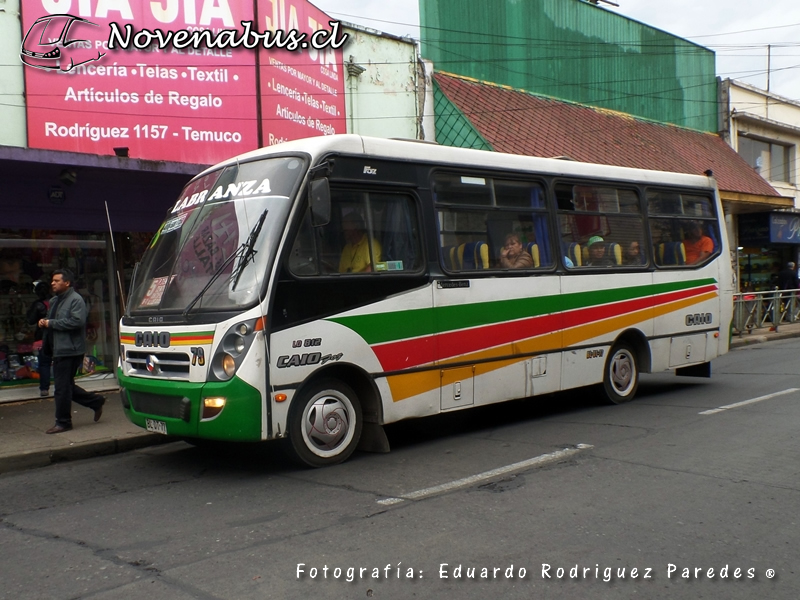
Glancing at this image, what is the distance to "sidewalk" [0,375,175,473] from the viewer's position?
774 cm

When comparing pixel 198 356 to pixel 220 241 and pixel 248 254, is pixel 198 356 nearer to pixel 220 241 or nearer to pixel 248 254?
pixel 248 254

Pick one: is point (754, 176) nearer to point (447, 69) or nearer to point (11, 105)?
point (447, 69)

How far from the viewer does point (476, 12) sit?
19609mm

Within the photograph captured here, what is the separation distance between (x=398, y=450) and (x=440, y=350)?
1052 millimetres

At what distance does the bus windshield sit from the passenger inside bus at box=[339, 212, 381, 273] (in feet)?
2.23

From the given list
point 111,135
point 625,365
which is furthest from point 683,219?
point 111,135

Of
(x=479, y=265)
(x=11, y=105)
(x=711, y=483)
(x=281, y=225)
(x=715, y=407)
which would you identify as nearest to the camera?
(x=711, y=483)

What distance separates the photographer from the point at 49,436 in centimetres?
855

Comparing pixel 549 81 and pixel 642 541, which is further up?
pixel 549 81

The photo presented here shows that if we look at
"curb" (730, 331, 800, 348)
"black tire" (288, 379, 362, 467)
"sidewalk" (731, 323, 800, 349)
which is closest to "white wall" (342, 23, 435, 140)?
"curb" (730, 331, 800, 348)

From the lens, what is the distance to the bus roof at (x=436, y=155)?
7.12 m

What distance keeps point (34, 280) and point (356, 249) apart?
21.8ft

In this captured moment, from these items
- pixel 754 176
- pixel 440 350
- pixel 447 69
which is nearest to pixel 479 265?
pixel 440 350

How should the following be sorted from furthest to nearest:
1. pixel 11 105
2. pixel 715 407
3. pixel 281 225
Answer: pixel 11 105, pixel 715 407, pixel 281 225
